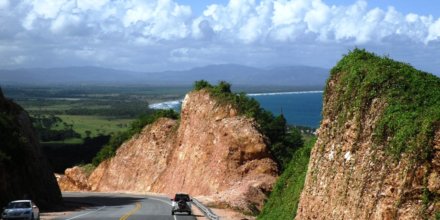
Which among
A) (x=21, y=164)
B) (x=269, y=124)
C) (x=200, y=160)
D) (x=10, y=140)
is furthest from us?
(x=200, y=160)

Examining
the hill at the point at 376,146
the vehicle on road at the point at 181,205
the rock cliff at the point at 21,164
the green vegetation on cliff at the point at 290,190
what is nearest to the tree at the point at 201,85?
the rock cliff at the point at 21,164

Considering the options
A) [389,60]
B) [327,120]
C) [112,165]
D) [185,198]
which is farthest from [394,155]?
[112,165]

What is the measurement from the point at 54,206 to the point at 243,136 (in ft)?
63.7

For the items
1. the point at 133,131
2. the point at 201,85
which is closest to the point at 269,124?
the point at 201,85

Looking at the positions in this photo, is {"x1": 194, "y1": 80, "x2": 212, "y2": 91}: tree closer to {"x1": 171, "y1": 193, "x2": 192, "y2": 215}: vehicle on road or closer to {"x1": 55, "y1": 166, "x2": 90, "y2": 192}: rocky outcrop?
{"x1": 55, "y1": 166, "x2": 90, "y2": 192}: rocky outcrop

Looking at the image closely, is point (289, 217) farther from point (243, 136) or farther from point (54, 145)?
point (54, 145)

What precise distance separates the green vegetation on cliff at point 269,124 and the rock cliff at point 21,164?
1865 centimetres

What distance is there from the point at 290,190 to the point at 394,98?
1338cm

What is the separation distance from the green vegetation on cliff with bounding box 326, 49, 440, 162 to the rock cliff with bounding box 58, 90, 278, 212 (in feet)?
80.4

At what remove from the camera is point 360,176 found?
1892 cm

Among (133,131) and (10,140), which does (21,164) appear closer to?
(10,140)

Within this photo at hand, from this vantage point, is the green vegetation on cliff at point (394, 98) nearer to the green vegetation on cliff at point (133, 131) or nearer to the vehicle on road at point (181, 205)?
the vehicle on road at point (181, 205)

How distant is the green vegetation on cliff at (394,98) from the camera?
1655 cm

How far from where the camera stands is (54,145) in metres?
126
